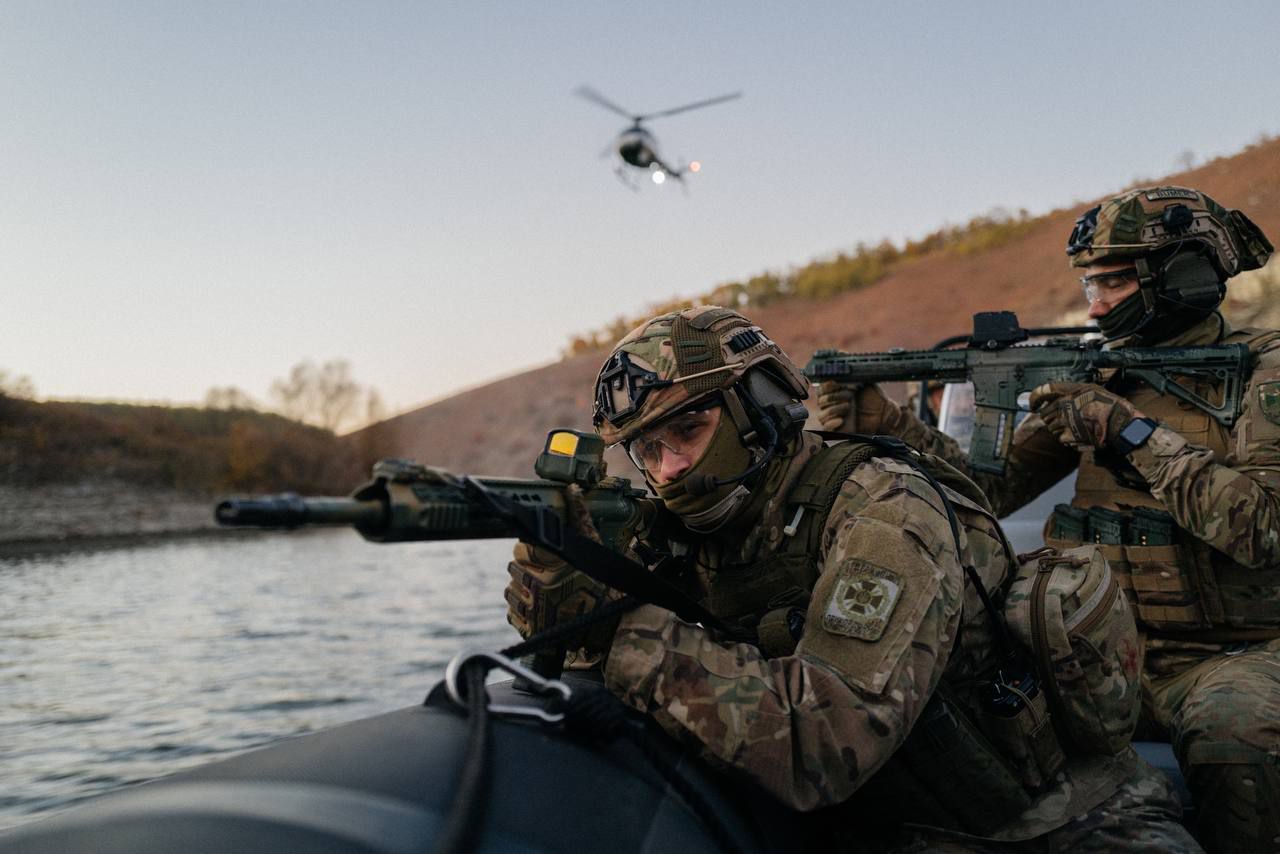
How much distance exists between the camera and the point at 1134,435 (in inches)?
121

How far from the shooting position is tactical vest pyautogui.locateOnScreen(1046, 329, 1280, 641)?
2.93 m

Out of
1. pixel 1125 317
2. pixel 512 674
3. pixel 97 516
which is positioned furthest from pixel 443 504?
pixel 97 516

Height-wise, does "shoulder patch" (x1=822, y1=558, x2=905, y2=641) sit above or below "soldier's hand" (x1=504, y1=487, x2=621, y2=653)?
below

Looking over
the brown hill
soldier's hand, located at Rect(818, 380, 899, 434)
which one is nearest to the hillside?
the brown hill

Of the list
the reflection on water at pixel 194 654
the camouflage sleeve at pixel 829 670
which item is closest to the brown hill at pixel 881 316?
the reflection on water at pixel 194 654

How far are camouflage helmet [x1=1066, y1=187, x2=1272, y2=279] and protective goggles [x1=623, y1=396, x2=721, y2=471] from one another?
2001 mm

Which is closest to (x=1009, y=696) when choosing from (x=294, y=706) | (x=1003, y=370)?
(x=1003, y=370)

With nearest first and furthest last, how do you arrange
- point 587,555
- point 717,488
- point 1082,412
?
point 587,555
point 717,488
point 1082,412

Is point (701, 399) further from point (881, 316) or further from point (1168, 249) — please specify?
point (881, 316)

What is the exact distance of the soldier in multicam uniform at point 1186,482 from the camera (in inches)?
94.6

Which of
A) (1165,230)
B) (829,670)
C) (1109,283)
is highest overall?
(1165,230)

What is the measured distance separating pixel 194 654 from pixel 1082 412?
777 cm

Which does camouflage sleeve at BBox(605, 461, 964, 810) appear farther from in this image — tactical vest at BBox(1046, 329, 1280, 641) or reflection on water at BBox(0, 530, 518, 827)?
tactical vest at BBox(1046, 329, 1280, 641)

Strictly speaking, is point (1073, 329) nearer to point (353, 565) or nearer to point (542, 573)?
point (542, 573)
